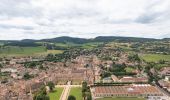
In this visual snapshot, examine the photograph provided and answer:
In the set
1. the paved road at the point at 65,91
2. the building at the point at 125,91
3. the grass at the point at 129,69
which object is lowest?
the paved road at the point at 65,91

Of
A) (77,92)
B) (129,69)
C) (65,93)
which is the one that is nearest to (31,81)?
(65,93)

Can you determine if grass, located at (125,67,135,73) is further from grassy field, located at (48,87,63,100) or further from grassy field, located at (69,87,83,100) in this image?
grassy field, located at (48,87,63,100)

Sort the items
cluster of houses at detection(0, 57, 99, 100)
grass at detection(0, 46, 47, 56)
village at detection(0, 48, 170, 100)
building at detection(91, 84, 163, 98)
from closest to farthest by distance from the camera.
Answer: cluster of houses at detection(0, 57, 99, 100)
village at detection(0, 48, 170, 100)
building at detection(91, 84, 163, 98)
grass at detection(0, 46, 47, 56)

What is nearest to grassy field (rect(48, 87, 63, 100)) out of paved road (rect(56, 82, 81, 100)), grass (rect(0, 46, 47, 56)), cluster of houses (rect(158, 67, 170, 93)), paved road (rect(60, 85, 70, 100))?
paved road (rect(60, 85, 70, 100))

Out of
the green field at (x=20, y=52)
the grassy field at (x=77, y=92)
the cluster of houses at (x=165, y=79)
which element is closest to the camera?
the grassy field at (x=77, y=92)

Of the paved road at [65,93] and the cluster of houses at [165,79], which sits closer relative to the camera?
the paved road at [65,93]

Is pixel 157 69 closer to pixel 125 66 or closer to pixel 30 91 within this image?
pixel 125 66

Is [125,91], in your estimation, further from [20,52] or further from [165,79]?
[20,52]

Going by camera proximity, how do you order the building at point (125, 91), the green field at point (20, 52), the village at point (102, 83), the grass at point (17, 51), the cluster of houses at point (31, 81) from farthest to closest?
the grass at point (17, 51) → the green field at point (20, 52) → the building at point (125, 91) → the village at point (102, 83) → the cluster of houses at point (31, 81)

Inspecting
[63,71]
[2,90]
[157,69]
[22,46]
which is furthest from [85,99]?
[22,46]

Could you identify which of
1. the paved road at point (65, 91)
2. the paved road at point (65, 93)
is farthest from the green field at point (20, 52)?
the paved road at point (65, 93)

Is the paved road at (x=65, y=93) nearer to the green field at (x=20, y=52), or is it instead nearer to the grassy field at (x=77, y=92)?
the grassy field at (x=77, y=92)
